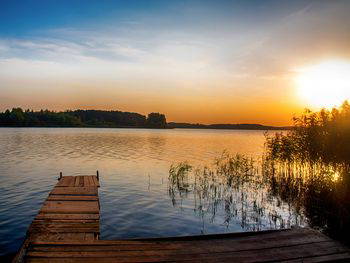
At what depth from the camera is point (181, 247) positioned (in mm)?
9273

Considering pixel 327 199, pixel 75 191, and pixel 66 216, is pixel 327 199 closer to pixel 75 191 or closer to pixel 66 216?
pixel 66 216

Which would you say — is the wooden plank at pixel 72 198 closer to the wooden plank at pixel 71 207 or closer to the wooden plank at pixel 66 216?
the wooden plank at pixel 71 207

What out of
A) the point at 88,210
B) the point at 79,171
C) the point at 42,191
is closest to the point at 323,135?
the point at 88,210

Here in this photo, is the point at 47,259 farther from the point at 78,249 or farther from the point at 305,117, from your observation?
the point at 305,117

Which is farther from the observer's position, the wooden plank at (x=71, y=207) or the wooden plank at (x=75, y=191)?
the wooden plank at (x=75, y=191)

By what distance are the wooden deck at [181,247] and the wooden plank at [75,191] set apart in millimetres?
6645

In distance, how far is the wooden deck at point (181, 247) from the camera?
8.48 metres

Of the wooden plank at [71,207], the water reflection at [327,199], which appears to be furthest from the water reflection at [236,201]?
the wooden plank at [71,207]

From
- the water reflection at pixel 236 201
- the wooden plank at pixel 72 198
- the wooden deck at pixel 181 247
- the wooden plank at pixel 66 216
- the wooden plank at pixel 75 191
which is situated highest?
the wooden deck at pixel 181 247

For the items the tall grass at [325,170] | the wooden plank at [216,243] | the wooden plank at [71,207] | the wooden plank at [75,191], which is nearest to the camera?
the wooden plank at [216,243]

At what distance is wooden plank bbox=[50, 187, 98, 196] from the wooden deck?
6645mm

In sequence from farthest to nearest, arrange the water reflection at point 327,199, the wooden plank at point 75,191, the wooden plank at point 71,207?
the wooden plank at point 75,191
the water reflection at point 327,199
the wooden plank at point 71,207

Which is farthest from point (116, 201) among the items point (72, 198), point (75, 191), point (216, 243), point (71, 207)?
point (216, 243)

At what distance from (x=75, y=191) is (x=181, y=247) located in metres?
11.8
